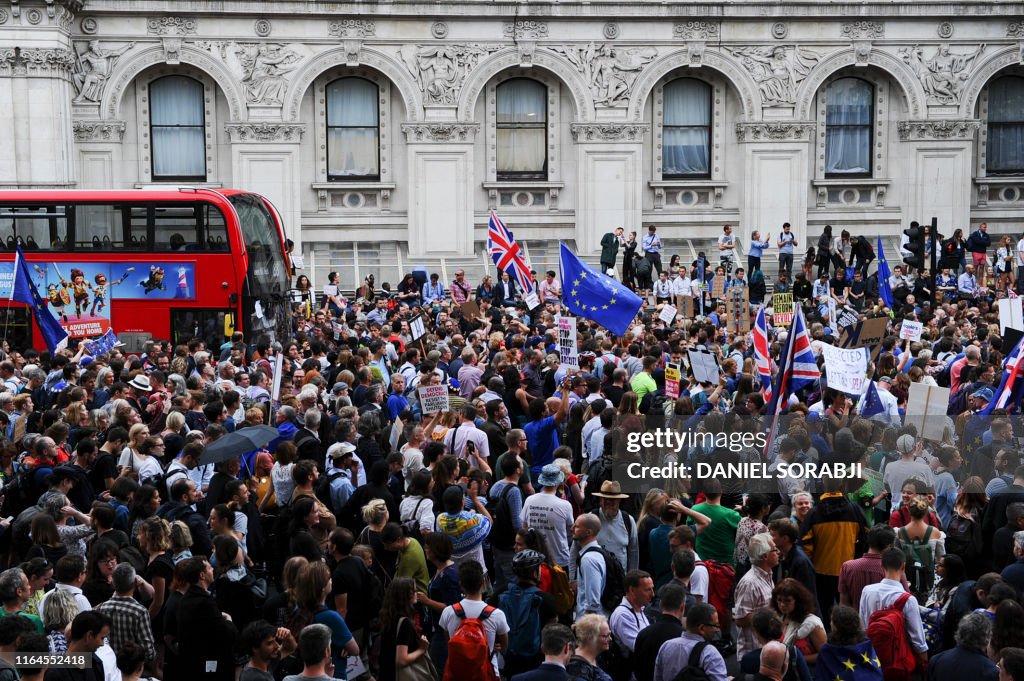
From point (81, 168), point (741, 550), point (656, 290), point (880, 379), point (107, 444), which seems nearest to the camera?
point (741, 550)

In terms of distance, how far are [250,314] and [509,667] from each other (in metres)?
15.4

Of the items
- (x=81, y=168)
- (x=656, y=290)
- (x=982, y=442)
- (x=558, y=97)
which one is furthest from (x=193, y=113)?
(x=982, y=442)

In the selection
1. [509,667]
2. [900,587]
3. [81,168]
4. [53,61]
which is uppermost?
[53,61]

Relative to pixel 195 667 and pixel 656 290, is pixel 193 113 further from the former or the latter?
pixel 195 667

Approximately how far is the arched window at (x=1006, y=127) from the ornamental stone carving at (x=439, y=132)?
1455 cm

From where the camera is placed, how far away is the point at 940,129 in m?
37.2

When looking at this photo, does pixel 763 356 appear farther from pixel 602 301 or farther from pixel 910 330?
pixel 602 301

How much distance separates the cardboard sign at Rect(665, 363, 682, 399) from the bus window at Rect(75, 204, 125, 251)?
12399 millimetres

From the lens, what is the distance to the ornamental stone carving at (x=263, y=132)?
A: 35.3 m

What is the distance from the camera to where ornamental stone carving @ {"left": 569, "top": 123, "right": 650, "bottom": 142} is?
120 feet

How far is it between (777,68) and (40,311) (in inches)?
895

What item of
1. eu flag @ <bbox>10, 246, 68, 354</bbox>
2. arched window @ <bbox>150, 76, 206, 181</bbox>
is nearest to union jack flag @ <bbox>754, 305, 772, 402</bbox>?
eu flag @ <bbox>10, 246, 68, 354</bbox>

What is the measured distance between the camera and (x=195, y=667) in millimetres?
9227

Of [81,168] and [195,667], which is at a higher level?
[81,168]
